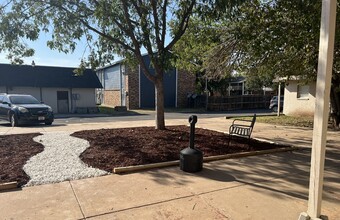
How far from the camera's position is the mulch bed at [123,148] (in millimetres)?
5715

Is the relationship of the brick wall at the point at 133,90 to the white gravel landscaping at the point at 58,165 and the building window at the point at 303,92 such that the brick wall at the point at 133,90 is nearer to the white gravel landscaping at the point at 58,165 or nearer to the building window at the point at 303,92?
the building window at the point at 303,92

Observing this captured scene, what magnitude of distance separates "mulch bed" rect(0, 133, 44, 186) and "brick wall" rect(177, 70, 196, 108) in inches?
933

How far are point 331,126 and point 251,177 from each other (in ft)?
33.4

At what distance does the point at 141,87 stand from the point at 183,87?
206 inches

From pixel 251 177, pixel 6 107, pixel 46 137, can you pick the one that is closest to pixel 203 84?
pixel 6 107

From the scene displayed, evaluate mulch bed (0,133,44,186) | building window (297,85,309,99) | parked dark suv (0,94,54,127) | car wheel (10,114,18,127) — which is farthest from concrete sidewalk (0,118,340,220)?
building window (297,85,309,99)

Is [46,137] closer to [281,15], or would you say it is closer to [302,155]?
[302,155]

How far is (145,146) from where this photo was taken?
285 inches

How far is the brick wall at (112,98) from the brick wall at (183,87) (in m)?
7.39

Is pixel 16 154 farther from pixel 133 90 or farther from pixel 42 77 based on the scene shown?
pixel 133 90

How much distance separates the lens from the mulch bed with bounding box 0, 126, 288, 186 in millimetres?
5715

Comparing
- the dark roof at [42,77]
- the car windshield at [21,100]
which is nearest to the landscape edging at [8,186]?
the car windshield at [21,100]

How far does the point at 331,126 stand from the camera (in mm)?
13078

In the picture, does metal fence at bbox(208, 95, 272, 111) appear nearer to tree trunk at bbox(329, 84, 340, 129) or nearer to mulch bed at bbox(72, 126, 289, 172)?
tree trunk at bbox(329, 84, 340, 129)
